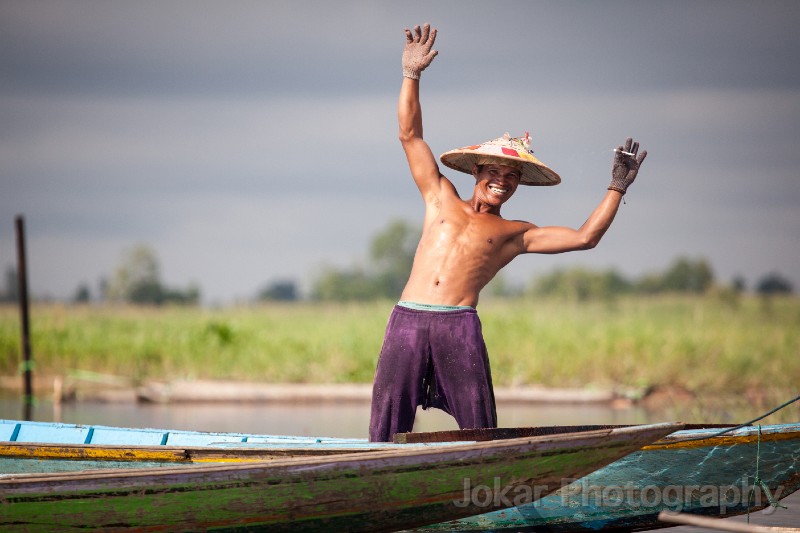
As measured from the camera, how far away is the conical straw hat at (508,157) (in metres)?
6.25

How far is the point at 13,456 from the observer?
6.14 meters

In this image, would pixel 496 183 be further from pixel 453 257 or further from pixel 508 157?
pixel 453 257

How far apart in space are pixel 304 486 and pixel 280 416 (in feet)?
26.3

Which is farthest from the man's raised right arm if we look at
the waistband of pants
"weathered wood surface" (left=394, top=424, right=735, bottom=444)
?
"weathered wood surface" (left=394, top=424, right=735, bottom=444)

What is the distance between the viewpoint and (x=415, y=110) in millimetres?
6352

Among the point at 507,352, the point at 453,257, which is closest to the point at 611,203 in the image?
the point at 453,257

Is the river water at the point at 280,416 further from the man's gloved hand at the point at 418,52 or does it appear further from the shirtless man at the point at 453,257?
the man's gloved hand at the point at 418,52

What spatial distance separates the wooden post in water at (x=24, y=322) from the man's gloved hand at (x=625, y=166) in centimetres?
904

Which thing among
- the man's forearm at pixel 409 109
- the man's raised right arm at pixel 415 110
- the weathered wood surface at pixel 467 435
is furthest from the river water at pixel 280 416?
the weathered wood surface at pixel 467 435

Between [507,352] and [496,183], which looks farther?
[507,352]

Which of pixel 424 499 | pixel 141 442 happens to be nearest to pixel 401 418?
pixel 424 499

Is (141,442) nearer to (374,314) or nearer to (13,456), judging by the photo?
(13,456)

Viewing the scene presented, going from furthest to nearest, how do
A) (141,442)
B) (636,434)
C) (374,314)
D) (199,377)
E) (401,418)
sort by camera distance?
(374,314), (199,377), (141,442), (401,418), (636,434)

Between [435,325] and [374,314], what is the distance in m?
14.7
